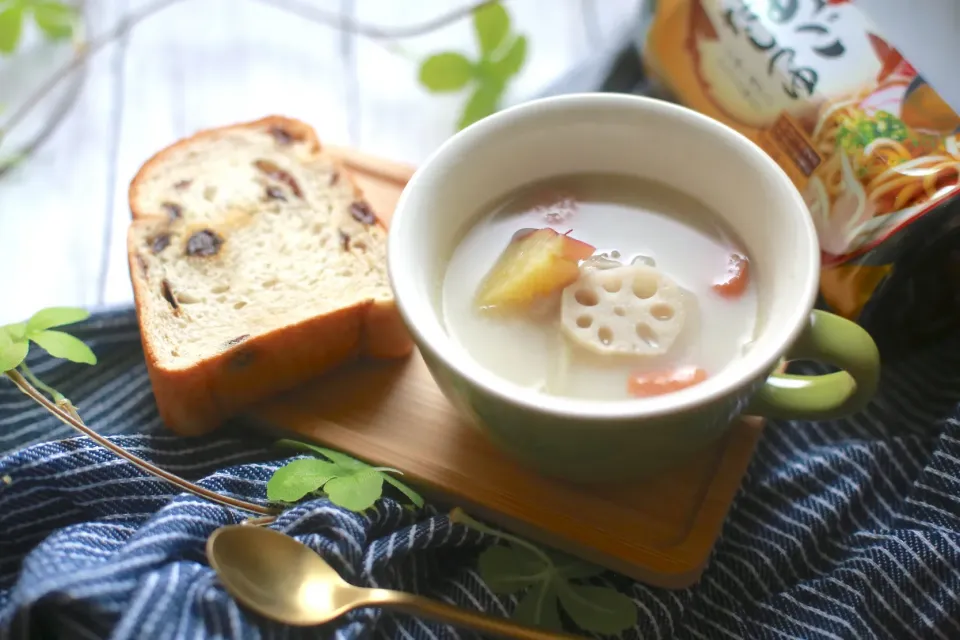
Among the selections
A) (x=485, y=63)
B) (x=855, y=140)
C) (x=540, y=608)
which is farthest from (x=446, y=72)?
(x=540, y=608)

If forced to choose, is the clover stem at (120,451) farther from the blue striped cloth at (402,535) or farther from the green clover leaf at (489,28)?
the green clover leaf at (489,28)

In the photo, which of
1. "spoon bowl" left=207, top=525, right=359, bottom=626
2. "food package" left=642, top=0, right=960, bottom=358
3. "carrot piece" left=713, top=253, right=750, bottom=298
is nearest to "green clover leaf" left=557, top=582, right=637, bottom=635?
"spoon bowl" left=207, top=525, right=359, bottom=626

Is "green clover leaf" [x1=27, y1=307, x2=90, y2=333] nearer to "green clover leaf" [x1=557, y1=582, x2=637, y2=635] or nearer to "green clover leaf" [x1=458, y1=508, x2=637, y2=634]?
"green clover leaf" [x1=458, y1=508, x2=637, y2=634]

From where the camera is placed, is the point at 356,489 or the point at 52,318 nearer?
the point at 356,489

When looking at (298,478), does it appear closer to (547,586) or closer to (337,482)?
(337,482)

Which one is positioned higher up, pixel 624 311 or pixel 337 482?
pixel 624 311

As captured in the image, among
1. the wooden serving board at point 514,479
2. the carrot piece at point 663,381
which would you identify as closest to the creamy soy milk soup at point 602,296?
the carrot piece at point 663,381

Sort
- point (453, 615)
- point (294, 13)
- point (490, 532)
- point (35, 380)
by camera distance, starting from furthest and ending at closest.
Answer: point (294, 13), point (35, 380), point (490, 532), point (453, 615)
